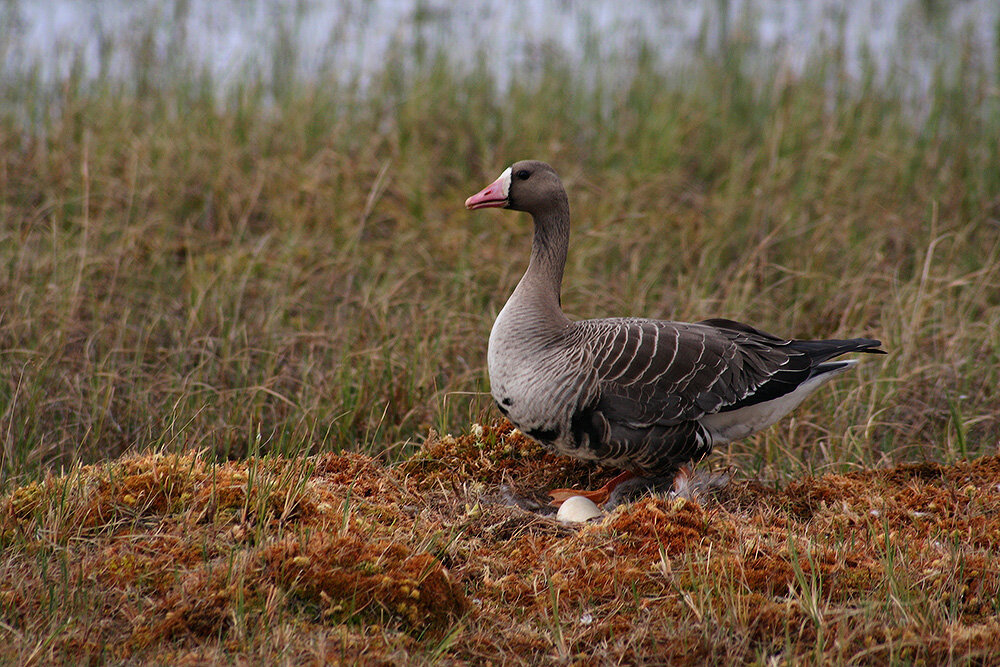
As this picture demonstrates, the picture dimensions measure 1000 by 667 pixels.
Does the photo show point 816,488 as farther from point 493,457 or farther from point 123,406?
point 123,406

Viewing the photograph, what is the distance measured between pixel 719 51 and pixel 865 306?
3.87 m

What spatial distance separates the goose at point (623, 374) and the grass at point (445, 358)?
13.1 inches

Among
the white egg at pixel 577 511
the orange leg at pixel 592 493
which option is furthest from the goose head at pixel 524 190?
the white egg at pixel 577 511

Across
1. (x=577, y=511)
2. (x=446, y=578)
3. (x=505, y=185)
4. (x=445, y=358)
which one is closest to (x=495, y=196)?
(x=505, y=185)

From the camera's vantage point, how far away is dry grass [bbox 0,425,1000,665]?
283 centimetres

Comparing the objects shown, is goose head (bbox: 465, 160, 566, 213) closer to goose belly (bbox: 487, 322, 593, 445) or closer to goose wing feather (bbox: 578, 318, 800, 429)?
goose wing feather (bbox: 578, 318, 800, 429)

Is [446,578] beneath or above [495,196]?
beneath

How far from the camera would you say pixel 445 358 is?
5.76 meters

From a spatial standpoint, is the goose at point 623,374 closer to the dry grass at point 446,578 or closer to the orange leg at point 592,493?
the orange leg at point 592,493

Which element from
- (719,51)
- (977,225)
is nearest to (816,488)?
(977,225)

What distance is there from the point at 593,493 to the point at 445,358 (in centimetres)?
167

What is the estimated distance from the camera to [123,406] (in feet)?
17.1

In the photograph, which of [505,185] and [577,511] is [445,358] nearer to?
[505,185]

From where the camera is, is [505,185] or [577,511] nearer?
[577,511]
